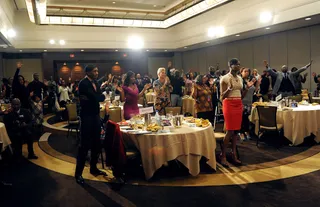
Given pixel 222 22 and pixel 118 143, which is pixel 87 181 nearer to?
pixel 118 143

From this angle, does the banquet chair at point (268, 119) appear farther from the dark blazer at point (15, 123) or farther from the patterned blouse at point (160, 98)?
the dark blazer at point (15, 123)

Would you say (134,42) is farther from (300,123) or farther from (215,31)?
(300,123)

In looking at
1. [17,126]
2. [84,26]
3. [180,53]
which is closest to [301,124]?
[17,126]

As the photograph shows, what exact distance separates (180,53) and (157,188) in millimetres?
14162

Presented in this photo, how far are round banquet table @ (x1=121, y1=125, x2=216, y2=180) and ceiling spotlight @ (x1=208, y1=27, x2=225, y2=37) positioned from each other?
27.0 ft

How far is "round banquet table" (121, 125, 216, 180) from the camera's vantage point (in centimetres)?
378

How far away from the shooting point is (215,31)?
38.0 ft

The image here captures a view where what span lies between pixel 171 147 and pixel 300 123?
10.6ft

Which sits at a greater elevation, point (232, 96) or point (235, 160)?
point (232, 96)

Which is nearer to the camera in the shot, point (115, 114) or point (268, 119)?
point (268, 119)

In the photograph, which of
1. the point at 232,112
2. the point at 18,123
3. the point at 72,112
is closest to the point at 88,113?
the point at 18,123

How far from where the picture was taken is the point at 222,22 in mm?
11297

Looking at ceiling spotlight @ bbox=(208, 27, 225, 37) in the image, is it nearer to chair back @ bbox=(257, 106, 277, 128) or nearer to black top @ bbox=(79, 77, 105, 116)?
chair back @ bbox=(257, 106, 277, 128)

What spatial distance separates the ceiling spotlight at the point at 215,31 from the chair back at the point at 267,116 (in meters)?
6.41
